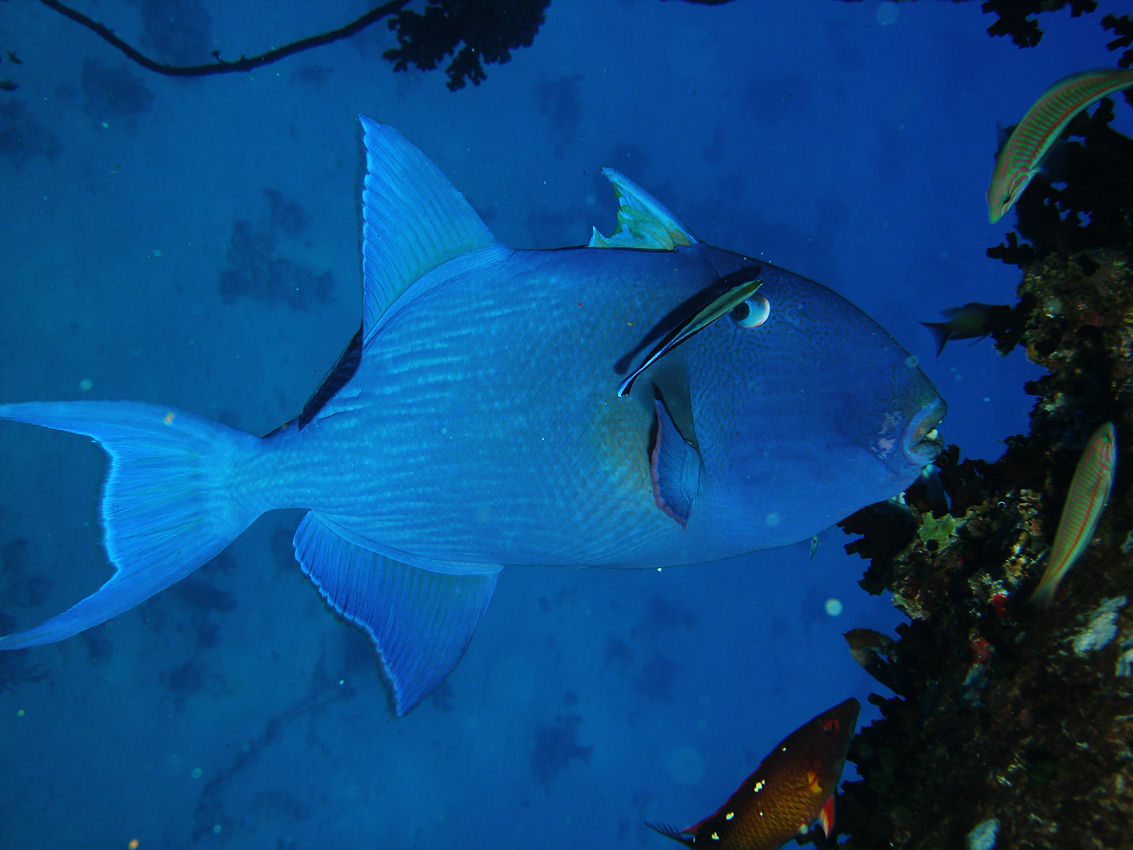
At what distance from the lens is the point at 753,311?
1.10 metres

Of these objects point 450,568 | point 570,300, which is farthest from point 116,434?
point 570,300

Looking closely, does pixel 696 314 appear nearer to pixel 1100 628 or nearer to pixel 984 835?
pixel 1100 628

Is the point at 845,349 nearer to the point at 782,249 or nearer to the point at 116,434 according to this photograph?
the point at 116,434

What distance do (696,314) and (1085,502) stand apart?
3.64ft

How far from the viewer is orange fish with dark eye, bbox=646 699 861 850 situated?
2.19 m

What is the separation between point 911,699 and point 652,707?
12730 millimetres

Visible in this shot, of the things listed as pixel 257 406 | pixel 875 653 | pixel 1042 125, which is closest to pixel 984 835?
pixel 875 653

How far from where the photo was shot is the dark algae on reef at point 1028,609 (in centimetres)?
118

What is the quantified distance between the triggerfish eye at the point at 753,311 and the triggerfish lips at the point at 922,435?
1.26 ft

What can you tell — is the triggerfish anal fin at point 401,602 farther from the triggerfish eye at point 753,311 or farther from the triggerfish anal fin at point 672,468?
the triggerfish eye at point 753,311

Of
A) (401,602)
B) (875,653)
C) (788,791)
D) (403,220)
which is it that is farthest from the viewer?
(788,791)

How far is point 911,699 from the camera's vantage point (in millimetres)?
1783

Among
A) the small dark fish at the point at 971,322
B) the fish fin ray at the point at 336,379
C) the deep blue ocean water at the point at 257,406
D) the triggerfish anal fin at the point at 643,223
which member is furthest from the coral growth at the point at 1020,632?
the deep blue ocean water at the point at 257,406

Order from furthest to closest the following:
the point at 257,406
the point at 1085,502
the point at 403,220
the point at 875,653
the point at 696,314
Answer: the point at 257,406 < the point at 875,653 < the point at 403,220 < the point at 1085,502 < the point at 696,314
